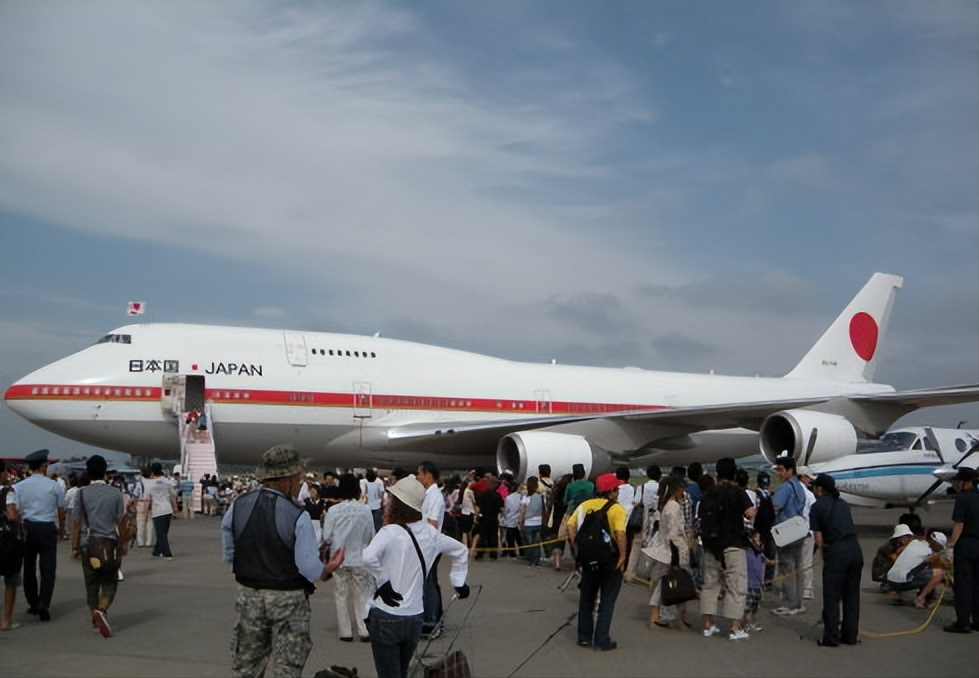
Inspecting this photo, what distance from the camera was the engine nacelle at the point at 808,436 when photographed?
16688mm

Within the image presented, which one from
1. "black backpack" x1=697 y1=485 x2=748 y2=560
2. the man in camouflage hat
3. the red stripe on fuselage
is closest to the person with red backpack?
"black backpack" x1=697 y1=485 x2=748 y2=560

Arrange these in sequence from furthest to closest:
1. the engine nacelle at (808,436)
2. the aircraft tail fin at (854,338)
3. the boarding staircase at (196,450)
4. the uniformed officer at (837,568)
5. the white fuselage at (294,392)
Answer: the aircraft tail fin at (854,338), the white fuselage at (294,392), the boarding staircase at (196,450), the engine nacelle at (808,436), the uniformed officer at (837,568)

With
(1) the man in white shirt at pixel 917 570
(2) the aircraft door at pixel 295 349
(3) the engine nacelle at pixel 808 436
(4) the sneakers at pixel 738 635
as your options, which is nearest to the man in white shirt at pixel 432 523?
(4) the sneakers at pixel 738 635

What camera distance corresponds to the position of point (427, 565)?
15.7 feet

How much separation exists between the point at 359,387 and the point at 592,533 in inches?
559

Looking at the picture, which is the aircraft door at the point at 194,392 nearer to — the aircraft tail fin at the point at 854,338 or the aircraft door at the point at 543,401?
the aircraft door at the point at 543,401

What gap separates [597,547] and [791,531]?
7.62 feet

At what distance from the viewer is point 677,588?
7719 mm

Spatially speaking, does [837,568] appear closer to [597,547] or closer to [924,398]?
[597,547]

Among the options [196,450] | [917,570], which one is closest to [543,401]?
[196,450]

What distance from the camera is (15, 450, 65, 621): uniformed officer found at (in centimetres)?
832

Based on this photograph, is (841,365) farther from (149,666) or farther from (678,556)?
(149,666)

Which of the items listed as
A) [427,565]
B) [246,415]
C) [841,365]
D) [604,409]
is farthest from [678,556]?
[841,365]

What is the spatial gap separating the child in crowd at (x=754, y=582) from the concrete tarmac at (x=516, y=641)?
0.19 metres
